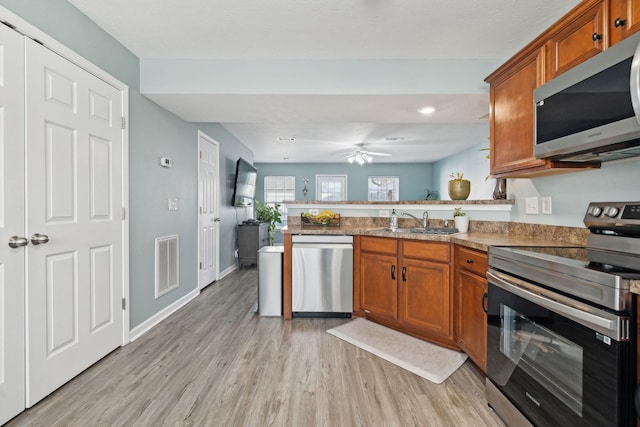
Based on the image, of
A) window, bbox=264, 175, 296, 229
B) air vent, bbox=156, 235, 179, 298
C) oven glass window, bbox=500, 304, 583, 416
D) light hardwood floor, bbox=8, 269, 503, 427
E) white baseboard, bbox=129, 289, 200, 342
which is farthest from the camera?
window, bbox=264, 175, 296, 229

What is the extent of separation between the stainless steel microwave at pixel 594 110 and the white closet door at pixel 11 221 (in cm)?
277

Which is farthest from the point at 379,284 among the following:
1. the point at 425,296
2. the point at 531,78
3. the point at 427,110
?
the point at 531,78

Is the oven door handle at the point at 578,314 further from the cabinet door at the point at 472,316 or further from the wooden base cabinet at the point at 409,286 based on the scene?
the wooden base cabinet at the point at 409,286

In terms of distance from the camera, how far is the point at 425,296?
246 centimetres

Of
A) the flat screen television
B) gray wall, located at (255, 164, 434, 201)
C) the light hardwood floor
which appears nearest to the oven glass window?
the light hardwood floor

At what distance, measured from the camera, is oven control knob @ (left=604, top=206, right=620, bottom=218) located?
1.33m

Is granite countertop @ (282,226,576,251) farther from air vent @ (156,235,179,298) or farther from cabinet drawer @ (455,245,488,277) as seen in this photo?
air vent @ (156,235,179,298)

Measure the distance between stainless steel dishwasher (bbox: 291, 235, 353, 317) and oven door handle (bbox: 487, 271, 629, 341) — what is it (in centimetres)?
160

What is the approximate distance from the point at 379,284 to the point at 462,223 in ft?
3.16

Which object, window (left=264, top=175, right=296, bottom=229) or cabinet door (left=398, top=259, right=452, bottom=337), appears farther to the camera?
window (left=264, top=175, right=296, bottom=229)

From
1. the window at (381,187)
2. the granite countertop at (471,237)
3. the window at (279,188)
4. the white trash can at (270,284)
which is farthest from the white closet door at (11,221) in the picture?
the window at (381,187)

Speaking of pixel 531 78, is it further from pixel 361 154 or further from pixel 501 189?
pixel 361 154

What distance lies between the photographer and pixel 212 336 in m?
2.64

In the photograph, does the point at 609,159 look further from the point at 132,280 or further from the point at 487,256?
the point at 132,280
